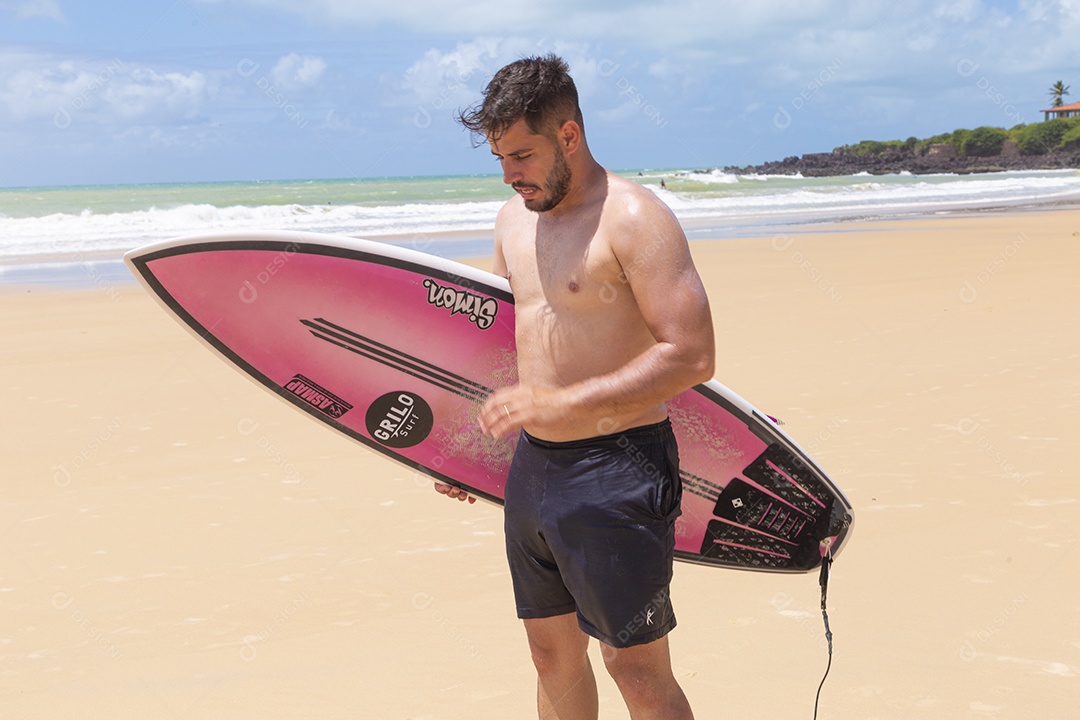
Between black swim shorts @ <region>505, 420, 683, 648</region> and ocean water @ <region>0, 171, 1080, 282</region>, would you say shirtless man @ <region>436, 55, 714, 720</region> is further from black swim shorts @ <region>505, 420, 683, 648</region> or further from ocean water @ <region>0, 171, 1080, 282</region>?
ocean water @ <region>0, 171, 1080, 282</region>

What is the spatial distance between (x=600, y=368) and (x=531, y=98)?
1.71ft

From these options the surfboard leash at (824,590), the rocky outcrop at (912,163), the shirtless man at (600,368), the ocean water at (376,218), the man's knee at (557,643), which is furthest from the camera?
the rocky outcrop at (912,163)

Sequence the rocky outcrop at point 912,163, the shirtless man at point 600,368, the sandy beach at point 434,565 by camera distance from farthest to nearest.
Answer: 1. the rocky outcrop at point 912,163
2. the sandy beach at point 434,565
3. the shirtless man at point 600,368

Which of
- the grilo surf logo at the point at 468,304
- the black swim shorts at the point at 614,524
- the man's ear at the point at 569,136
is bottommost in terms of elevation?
the black swim shorts at the point at 614,524

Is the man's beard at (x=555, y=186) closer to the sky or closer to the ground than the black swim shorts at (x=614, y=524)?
closer to the sky

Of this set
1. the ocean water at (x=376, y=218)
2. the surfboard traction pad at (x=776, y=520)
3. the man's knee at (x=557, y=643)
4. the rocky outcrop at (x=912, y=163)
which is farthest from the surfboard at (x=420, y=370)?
the rocky outcrop at (x=912, y=163)

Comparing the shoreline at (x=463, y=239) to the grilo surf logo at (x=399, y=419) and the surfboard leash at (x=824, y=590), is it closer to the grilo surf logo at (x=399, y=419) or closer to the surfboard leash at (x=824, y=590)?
the grilo surf logo at (x=399, y=419)

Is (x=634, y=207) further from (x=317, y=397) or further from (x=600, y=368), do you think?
(x=317, y=397)

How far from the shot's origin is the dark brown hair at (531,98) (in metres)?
1.80

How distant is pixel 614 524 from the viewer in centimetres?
183

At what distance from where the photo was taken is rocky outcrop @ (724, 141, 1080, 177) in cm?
5791

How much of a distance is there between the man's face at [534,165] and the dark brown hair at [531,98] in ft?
0.05

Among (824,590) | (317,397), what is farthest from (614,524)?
(317,397)

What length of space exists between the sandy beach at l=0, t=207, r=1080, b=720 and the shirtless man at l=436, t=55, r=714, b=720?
86 centimetres
